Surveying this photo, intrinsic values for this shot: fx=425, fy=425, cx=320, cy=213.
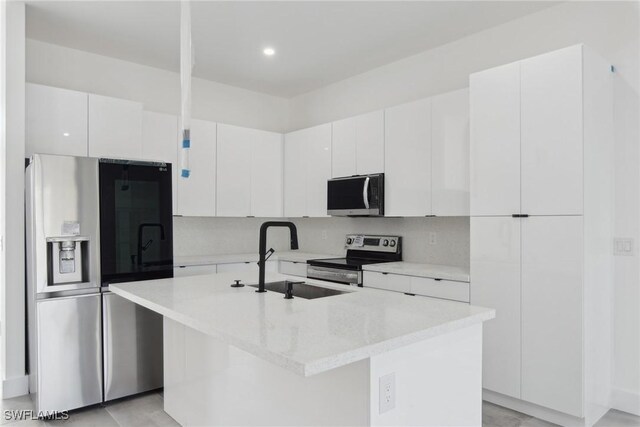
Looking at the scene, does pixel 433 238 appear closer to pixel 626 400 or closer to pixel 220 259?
pixel 626 400

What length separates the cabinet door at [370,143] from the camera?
404 cm

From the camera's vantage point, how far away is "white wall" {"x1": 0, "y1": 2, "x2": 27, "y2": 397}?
313cm

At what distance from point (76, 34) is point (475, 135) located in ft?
11.3

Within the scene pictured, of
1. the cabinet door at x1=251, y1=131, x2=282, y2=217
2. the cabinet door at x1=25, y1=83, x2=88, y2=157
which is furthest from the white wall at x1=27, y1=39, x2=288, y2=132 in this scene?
the cabinet door at x1=25, y1=83, x2=88, y2=157

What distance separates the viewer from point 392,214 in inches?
155

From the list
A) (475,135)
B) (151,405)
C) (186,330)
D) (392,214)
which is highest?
(475,135)

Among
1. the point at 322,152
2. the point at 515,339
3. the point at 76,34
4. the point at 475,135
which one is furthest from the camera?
the point at 322,152

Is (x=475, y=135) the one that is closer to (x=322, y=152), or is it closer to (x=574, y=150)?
(x=574, y=150)

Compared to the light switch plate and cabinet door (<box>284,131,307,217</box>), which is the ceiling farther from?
the light switch plate

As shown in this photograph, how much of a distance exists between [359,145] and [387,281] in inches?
55.7

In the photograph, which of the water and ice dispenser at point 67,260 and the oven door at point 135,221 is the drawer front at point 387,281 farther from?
the water and ice dispenser at point 67,260

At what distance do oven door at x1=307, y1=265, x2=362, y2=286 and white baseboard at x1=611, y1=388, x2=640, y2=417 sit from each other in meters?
2.00

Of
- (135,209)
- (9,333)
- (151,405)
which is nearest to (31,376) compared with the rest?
(9,333)

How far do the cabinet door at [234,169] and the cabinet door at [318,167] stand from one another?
0.68 m
